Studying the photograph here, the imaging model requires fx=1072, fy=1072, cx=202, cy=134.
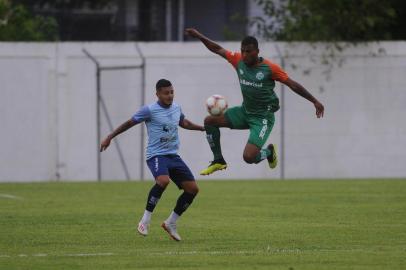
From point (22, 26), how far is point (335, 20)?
8.85m

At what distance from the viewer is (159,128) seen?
1348 cm

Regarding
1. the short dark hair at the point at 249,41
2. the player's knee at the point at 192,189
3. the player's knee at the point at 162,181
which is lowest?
the player's knee at the point at 192,189

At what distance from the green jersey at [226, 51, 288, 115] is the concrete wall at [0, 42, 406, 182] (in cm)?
1370

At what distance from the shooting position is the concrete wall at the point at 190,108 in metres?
27.9

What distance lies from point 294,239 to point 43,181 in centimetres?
1542

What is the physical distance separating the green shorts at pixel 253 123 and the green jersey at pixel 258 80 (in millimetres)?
137

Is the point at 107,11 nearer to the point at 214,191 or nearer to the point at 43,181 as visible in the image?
A: the point at 43,181

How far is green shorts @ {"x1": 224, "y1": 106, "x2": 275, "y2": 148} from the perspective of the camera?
47.2ft

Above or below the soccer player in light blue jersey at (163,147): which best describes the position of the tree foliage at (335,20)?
above

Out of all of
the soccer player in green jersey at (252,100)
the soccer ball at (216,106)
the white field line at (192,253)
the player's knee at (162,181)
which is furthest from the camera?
the soccer ball at (216,106)

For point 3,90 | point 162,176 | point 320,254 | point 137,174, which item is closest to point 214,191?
point 137,174

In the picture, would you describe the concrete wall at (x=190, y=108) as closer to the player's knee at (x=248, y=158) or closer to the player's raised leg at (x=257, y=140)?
the player's raised leg at (x=257, y=140)

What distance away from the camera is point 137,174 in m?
28.3

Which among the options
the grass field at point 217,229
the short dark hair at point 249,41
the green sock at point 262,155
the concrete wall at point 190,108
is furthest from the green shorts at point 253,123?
the concrete wall at point 190,108
